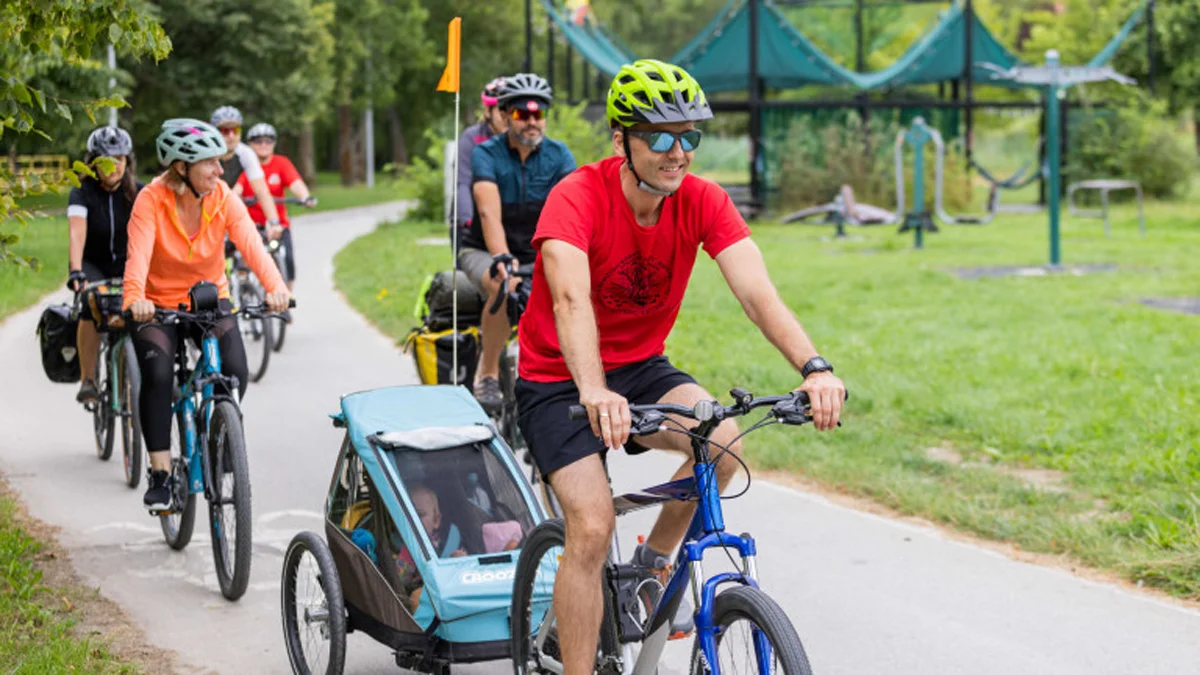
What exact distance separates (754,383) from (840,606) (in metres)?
4.90

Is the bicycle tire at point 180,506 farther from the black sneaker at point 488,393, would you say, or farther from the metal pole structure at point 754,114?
the metal pole structure at point 754,114

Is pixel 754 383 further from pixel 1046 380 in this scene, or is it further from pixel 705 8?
pixel 705 8

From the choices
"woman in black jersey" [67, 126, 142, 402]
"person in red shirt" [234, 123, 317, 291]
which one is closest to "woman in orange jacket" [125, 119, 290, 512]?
"woman in black jersey" [67, 126, 142, 402]

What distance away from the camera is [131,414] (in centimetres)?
812

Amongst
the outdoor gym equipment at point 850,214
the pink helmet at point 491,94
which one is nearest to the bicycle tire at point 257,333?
the pink helmet at point 491,94

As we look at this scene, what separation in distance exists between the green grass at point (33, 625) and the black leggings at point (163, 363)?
0.70 meters

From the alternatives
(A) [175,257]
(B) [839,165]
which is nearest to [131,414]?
(A) [175,257]

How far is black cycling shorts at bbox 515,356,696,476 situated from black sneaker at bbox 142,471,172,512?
9.68 ft

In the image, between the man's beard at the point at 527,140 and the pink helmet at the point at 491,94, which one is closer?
the man's beard at the point at 527,140

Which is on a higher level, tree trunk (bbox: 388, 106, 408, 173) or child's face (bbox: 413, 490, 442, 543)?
tree trunk (bbox: 388, 106, 408, 173)

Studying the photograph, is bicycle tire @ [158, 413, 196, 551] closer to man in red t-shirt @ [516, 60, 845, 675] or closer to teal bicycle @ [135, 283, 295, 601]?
teal bicycle @ [135, 283, 295, 601]

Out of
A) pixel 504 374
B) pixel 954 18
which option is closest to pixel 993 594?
pixel 504 374

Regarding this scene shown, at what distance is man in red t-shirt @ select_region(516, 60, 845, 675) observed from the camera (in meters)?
4.25

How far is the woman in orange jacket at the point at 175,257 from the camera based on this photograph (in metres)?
6.84
